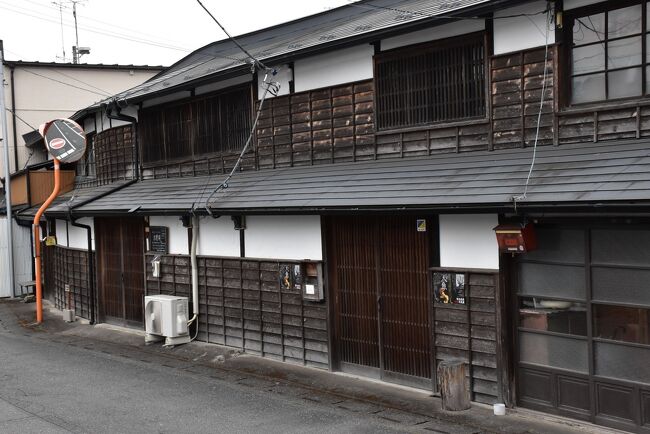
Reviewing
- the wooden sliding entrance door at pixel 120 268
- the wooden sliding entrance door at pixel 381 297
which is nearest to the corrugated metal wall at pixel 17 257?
the wooden sliding entrance door at pixel 120 268

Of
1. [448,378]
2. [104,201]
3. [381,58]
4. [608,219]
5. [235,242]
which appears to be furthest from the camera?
[104,201]

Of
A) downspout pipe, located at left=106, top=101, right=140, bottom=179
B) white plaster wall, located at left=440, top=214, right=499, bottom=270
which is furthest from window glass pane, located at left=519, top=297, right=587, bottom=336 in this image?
downspout pipe, located at left=106, top=101, right=140, bottom=179

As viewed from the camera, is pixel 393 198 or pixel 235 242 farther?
pixel 235 242

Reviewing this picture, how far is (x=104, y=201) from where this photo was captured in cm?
1698

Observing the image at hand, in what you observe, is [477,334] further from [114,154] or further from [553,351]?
[114,154]

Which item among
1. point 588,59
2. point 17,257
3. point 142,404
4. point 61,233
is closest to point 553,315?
point 588,59

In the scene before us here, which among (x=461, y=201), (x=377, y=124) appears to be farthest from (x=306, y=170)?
(x=461, y=201)

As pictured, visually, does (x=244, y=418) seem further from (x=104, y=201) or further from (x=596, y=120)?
(x=104, y=201)

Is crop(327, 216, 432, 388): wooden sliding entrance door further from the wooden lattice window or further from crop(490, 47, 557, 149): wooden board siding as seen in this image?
crop(490, 47, 557, 149): wooden board siding

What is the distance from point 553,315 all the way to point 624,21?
12.7ft

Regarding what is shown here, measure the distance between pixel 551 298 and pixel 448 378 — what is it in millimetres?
1777

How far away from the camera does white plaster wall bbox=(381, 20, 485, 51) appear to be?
396 inches

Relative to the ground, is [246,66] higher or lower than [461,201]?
higher

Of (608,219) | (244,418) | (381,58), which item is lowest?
(244,418)
